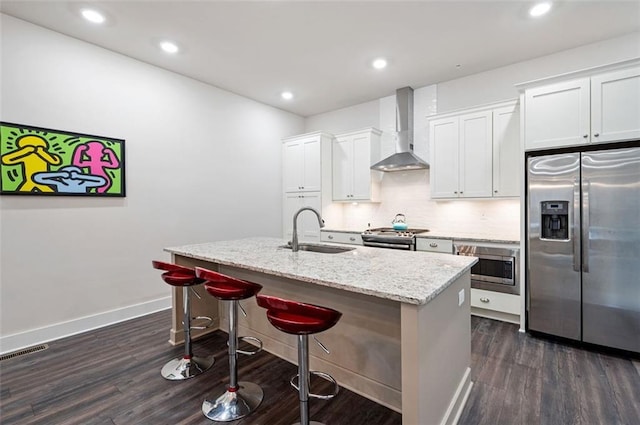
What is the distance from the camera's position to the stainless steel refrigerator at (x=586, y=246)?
8.34ft

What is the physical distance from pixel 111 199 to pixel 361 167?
3.38m

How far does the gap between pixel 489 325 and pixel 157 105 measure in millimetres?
4734

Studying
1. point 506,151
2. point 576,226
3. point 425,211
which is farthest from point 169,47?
point 576,226

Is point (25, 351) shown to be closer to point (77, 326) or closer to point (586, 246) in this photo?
point (77, 326)

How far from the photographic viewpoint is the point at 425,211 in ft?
14.6

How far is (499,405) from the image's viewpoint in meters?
1.97

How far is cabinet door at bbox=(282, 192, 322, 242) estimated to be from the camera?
5.01 meters

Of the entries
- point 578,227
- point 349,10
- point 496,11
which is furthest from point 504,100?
point 349,10

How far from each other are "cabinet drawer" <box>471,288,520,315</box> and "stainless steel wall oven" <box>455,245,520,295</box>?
49mm

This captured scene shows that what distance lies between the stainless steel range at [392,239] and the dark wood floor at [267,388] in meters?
1.32

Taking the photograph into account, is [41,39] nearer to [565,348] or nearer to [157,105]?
[157,105]

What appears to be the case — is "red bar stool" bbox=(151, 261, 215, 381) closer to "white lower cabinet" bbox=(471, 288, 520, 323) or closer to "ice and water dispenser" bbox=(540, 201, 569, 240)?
"white lower cabinet" bbox=(471, 288, 520, 323)

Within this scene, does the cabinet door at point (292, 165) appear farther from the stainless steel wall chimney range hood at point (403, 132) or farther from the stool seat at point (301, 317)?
the stool seat at point (301, 317)

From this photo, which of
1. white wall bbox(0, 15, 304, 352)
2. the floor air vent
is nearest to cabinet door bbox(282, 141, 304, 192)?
white wall bbox(0, 15, 304, 352)
